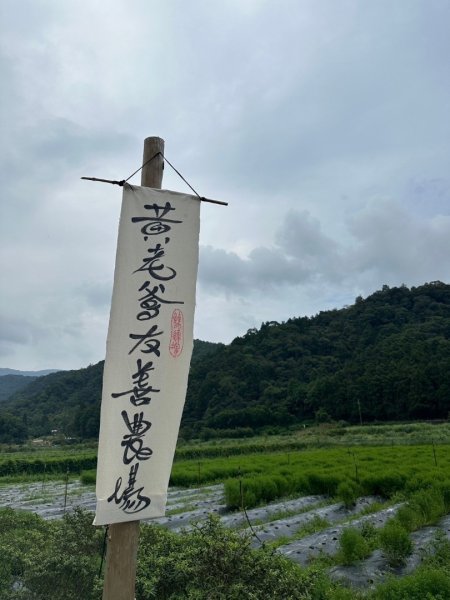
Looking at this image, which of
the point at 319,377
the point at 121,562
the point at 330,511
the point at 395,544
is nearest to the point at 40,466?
the point at 330,511

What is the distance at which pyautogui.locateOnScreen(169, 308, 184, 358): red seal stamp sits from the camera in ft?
12.3

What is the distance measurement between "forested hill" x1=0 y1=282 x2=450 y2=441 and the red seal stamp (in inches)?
2005

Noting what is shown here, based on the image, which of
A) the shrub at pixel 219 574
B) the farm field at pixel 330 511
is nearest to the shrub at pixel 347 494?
the farm field at pixel 330 511

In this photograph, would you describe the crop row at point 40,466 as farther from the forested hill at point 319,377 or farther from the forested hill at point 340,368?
the forested hill at point 340,368

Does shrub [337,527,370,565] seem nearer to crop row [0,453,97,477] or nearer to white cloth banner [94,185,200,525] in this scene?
white cloth banner [94,185,200,525]

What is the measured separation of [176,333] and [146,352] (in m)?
0.28

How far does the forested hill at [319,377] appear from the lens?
174ft

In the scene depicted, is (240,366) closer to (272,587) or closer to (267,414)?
(267,414)

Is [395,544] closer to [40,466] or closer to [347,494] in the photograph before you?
[347,494]

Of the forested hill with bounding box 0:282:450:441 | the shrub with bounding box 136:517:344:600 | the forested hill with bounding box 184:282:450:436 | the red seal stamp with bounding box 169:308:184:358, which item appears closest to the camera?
the red seal stamp with bounding box 169:308:184:358

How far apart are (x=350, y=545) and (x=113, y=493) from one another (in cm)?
554

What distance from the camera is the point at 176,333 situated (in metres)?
3.78

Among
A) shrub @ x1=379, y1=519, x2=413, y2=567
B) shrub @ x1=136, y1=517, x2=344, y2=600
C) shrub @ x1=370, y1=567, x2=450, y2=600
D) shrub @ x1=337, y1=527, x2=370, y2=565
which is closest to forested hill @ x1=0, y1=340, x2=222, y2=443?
shrub @ x1=337, y1=527, x2=370, y2=565

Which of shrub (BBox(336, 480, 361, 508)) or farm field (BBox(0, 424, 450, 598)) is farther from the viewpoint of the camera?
shrub (BBox(336, 480, 361, 508))
